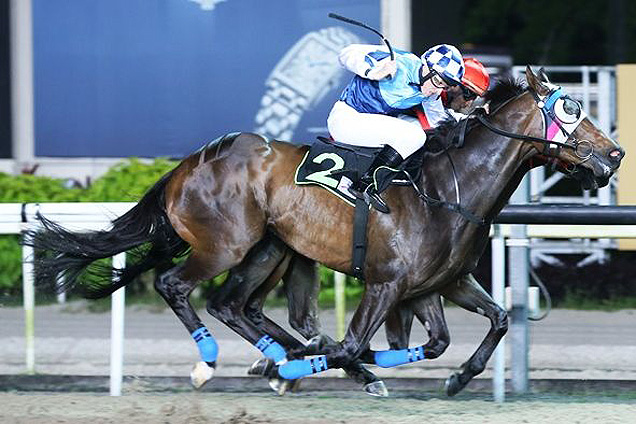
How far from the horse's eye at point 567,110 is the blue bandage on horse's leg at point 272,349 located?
73.3 inches

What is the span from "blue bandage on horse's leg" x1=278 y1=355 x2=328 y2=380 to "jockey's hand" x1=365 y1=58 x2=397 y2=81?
1421mm

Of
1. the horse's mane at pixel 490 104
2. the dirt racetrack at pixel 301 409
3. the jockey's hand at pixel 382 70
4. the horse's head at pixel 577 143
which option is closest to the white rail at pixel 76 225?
the dirt racetrack at pixel 301 409

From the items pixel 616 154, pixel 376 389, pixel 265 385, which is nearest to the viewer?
pixel 616 154

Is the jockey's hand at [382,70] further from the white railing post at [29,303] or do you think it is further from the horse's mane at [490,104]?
the white railing post at [29,303]

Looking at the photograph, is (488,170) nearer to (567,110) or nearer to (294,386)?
(567,110)

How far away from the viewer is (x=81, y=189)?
10914 mm


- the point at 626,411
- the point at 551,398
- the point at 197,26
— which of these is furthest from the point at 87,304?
the point at 626,411

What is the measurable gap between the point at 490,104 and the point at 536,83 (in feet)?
0.97

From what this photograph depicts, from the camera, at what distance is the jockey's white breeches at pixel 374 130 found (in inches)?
269

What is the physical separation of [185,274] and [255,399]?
0.78 m

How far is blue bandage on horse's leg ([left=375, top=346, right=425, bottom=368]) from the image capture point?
707 cm

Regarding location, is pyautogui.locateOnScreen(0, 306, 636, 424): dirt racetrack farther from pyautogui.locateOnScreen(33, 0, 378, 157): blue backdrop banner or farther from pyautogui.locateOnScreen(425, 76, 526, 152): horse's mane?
pyautogui.locateOnScreen(33, 0, 378, 157): blue backdrop banner

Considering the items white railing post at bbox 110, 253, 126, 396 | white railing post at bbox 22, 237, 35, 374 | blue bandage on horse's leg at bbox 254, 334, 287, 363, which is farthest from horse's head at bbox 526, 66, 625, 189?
white railing post at bbox 22, 237, 35, 374

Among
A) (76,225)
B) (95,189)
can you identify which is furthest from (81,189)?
(76,225)
